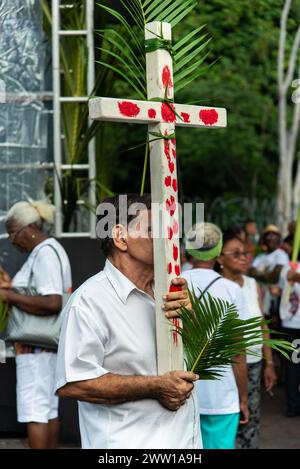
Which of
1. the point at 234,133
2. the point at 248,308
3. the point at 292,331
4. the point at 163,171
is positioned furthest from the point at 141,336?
the point at 234,133

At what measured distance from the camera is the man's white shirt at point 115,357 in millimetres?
3562

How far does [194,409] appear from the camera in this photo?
3803 millimetres

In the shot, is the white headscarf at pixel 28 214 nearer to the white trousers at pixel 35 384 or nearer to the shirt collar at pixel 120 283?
the white trousers at pixel 35 384

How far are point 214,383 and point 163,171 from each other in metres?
2.48

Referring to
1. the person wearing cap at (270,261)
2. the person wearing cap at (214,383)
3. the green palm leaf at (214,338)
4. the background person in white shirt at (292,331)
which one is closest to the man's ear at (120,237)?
the green palm leaf at (214,338)

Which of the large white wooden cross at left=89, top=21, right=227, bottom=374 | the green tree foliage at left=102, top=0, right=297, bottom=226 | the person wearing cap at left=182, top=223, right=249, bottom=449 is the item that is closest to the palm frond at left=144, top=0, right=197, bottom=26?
the large white wooden cross at left=89, top=21, right=227, bottom=374

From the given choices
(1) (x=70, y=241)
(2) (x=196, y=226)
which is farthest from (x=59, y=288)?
(1) (x=70, y=241)

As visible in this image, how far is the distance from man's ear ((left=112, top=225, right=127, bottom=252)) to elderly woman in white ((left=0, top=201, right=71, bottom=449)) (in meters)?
2.65

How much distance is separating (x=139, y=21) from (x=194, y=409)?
148 cm

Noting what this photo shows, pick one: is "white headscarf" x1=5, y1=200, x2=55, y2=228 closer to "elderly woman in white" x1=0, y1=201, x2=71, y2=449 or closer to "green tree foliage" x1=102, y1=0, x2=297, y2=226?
"elderly woman in white" x1=0, y1=201, x2=71, y2=449

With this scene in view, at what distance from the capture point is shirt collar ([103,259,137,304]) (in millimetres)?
3691

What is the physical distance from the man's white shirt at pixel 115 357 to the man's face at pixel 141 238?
4.4 inches

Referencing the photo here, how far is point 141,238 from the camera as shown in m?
3.73
